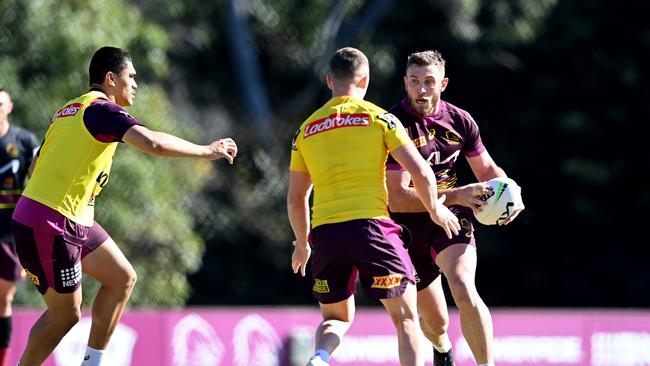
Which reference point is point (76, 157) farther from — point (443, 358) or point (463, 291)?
point (443, 358)

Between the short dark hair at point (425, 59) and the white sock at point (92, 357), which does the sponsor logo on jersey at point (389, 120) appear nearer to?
the short dark hair at point (425, 59)

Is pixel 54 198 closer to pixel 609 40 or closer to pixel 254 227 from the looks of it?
pixel 254 227

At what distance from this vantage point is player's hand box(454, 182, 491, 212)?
7.87 m

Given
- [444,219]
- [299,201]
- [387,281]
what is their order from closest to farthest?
[387,281]
[444,219]
[299,201]

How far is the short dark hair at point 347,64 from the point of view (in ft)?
23.9

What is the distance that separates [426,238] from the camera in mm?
8195

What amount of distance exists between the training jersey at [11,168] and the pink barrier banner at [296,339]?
9.94ft

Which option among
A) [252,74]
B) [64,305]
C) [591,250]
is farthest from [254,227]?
[64,305]

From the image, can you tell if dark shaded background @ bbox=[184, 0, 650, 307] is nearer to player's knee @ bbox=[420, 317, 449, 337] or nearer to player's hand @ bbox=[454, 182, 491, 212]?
player's knee @ bbox=[420, 317, 449, 337]

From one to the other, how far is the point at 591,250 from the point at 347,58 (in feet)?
64.3

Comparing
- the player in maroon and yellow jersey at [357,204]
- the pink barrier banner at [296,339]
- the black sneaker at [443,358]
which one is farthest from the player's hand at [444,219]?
the pink barrier banner at [296,339]

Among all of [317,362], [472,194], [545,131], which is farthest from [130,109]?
[317,362]

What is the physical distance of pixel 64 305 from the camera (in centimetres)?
750

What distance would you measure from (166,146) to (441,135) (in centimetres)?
181
